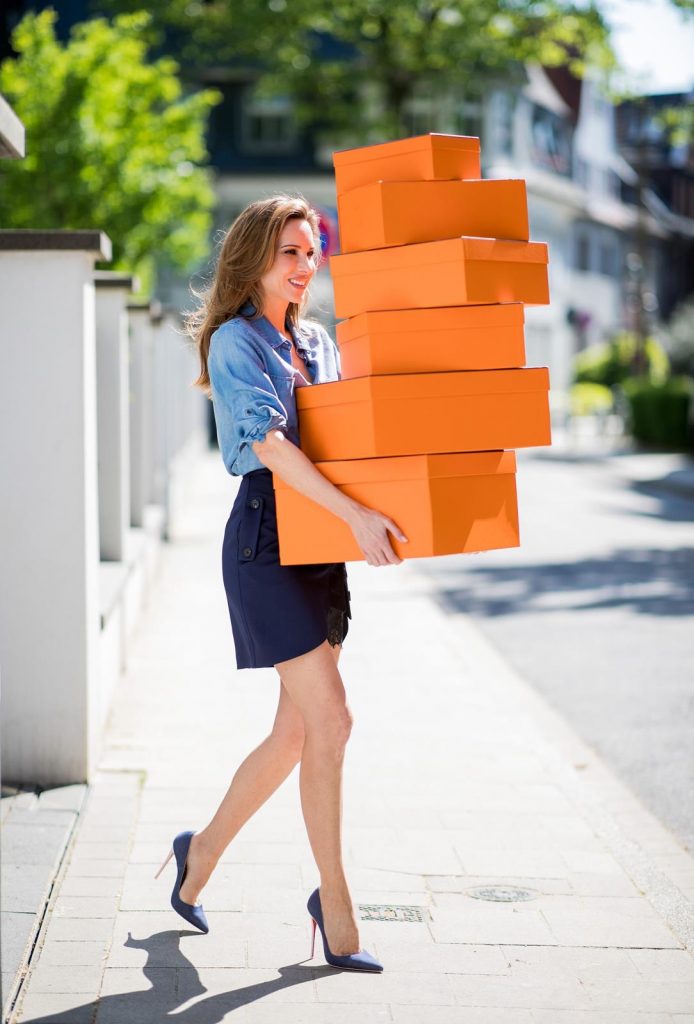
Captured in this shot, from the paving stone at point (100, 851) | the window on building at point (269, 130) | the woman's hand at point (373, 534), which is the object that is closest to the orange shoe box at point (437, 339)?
the woman's hand at point (373, 534)

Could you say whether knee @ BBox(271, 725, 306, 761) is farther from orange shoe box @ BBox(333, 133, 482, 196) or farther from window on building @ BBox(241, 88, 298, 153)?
window on building @ BBox(241, 88, 298, 153)

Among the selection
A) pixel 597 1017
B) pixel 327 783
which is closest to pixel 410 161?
pixel 327 783

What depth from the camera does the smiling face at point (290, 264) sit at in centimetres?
388

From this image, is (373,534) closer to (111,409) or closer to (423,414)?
(423,414)

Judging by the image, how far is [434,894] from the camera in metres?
4.61

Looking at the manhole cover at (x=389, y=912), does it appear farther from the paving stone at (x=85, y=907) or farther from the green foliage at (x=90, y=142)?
the green foliage at (x=90, y=142)

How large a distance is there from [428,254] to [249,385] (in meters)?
0.55

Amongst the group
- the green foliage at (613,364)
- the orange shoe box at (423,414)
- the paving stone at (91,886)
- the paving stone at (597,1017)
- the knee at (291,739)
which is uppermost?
the green foliage at (613,364)

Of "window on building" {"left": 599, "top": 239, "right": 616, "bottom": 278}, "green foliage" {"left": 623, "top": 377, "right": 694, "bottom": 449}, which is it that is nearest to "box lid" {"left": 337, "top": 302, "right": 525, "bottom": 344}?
"green foliage" {"left": 623, "top": 377, "right": 694, "bottom": 449}

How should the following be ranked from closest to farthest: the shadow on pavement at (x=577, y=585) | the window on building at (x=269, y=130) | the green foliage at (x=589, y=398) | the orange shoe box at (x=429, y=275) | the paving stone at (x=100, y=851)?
the orange shoe box at (x=429, y=275) → the paving stone at (x=100, y=851) → the shadow on pavement at (x=577, y=585) → the green foliage at (x=589, y=398) → the window on building at (x=269, y=130)

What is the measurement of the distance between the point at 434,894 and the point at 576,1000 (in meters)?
0.91

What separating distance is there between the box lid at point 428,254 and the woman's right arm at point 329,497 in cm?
48

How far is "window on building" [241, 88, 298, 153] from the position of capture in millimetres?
43688

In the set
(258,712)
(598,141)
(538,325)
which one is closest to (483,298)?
(258,712)
